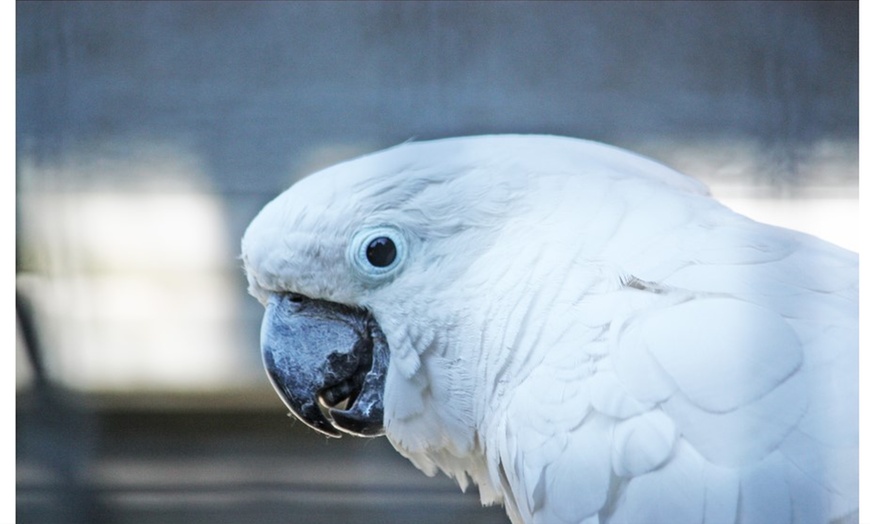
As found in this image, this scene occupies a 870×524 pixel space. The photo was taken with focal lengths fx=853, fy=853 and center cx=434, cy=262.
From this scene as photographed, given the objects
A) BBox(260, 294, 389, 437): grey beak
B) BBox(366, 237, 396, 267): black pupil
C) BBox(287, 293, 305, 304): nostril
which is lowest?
BBox(260, 294, 389, 437): grey beak

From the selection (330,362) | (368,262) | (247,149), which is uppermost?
(247,149)

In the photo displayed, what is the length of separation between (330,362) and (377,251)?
0.63 ft

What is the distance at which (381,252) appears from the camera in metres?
1.30

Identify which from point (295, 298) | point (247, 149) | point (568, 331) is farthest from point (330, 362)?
point (247, 149)

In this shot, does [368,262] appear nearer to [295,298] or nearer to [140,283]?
[295,298]

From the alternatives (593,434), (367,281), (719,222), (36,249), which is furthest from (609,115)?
(36,249)

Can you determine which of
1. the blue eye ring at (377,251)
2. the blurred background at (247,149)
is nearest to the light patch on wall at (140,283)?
the blurred background at (247,149)

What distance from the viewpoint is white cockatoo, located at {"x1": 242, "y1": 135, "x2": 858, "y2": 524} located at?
1050 mm

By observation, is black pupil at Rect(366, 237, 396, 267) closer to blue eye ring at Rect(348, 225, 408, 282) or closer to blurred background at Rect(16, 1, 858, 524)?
blue eye ring at Rect(348, 225, 408, 282)

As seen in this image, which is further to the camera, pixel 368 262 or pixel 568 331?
pixel 368 262

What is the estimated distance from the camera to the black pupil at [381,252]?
1.30 m

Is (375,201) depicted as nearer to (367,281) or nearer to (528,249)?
(367,281)

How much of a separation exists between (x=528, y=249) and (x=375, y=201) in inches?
9.7

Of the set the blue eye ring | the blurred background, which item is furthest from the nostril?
the blurred background
